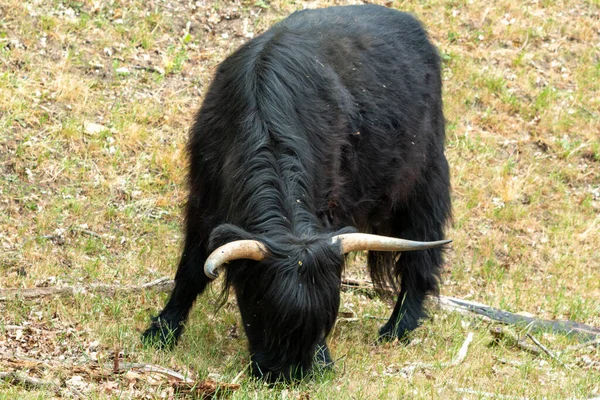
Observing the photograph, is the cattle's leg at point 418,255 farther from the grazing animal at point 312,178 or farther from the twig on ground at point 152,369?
the twig on ground at point 152,369

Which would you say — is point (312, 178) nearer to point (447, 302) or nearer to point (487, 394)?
point (487, 394)

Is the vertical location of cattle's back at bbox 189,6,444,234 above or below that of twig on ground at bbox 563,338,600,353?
above

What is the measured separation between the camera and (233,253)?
4488 mm

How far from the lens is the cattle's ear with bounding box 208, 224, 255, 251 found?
4.71 m

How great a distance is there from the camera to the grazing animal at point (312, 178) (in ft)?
15.5

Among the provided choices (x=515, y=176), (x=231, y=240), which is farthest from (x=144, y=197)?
(x=515, y=176)

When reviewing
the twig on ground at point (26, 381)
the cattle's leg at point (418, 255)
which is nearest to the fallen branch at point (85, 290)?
the twig on ground at point (26, 381)

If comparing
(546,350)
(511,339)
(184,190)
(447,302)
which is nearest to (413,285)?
(447,302)

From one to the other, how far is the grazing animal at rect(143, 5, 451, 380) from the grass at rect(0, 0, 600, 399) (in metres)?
0.38

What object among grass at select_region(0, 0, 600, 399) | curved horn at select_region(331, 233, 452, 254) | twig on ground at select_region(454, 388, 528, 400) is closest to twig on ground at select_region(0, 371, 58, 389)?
grass at select_region(0, 0, 600, 399)

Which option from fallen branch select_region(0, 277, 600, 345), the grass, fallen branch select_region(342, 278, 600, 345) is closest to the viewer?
the grass

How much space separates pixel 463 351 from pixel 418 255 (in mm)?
1183

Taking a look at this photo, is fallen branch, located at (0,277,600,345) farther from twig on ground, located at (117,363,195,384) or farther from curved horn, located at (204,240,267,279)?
curved horn, located at (204,240,267,279)

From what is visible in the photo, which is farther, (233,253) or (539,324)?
(539,324)
